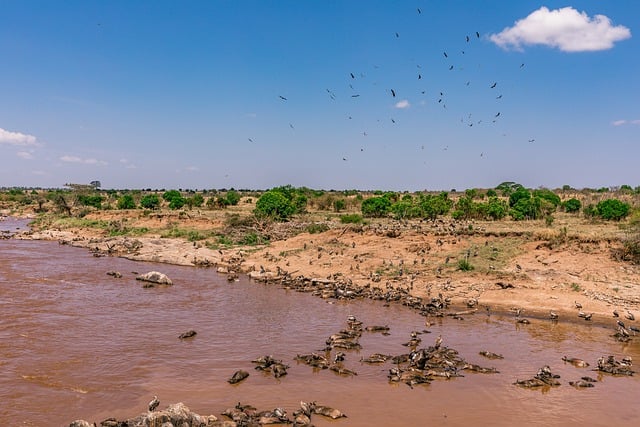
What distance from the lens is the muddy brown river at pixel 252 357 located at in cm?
1099

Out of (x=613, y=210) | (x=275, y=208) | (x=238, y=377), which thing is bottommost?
(x=238, y=377)

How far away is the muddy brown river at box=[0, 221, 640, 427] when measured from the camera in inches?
433

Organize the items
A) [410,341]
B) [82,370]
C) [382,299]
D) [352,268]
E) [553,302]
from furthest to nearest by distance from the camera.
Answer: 1. [352,268]
2. [382,299]
3. [553,302]
4. [410,341]
5. [82,370]

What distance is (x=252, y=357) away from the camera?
14312 mm

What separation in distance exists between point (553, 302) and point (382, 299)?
7371mm

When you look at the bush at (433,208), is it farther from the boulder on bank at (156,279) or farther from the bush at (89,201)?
the bush at (89,201)

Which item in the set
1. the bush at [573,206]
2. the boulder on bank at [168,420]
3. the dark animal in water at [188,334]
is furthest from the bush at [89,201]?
the boulder on bank at [168,420]

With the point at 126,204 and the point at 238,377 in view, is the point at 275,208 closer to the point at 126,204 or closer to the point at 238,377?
the point at 126,204

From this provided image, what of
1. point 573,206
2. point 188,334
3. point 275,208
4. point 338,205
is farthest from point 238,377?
point 338,205

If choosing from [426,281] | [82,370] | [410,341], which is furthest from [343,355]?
[426,281]

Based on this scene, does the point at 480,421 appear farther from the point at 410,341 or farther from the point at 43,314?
the point at 43,314

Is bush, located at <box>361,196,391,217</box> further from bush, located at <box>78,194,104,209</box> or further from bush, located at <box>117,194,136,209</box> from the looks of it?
bush, located at <box>78,194,104,209</box>

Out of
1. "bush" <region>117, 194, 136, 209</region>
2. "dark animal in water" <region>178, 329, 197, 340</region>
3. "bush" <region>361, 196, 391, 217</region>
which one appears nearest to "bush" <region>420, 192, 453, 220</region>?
"bush" <region>361, 196, 391, 217</region>

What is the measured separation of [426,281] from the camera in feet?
76.6
